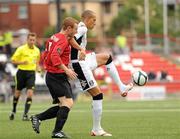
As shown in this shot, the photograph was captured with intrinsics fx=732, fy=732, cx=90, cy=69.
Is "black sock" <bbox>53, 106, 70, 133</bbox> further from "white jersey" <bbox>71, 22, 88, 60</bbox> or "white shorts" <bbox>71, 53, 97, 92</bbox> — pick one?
"white jersey" <bbox>71, 22, 88, 60</bbox>

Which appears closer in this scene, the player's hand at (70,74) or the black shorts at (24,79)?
the player's hand at (70,74)

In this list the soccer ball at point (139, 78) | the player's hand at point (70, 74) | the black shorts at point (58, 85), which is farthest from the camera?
the soccer ball at point (139, 78)

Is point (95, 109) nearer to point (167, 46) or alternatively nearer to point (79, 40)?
point (79, 40)

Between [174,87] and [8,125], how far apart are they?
20.9 m

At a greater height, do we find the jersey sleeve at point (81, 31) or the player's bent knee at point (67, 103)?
the jersey sleeve at point (81, 31)

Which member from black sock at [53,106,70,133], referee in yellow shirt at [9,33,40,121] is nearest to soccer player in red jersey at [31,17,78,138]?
black sock at [53,106,70,133]

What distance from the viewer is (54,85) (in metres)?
12.0

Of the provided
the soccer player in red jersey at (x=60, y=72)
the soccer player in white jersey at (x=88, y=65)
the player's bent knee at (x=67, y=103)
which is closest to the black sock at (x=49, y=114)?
the soccer player in red jersey at (x=60, y=72)

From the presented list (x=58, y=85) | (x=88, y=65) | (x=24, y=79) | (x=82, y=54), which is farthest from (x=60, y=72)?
(x=24, y=79)

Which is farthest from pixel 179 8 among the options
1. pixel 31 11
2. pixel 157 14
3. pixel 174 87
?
pixel 174 87

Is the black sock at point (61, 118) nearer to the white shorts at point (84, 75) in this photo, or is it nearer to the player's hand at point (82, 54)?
the white shorts at point (84, 75)

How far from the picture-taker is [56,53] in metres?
11.6

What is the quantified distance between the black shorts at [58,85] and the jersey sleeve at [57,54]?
0.47 m

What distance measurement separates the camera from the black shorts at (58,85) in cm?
1201
